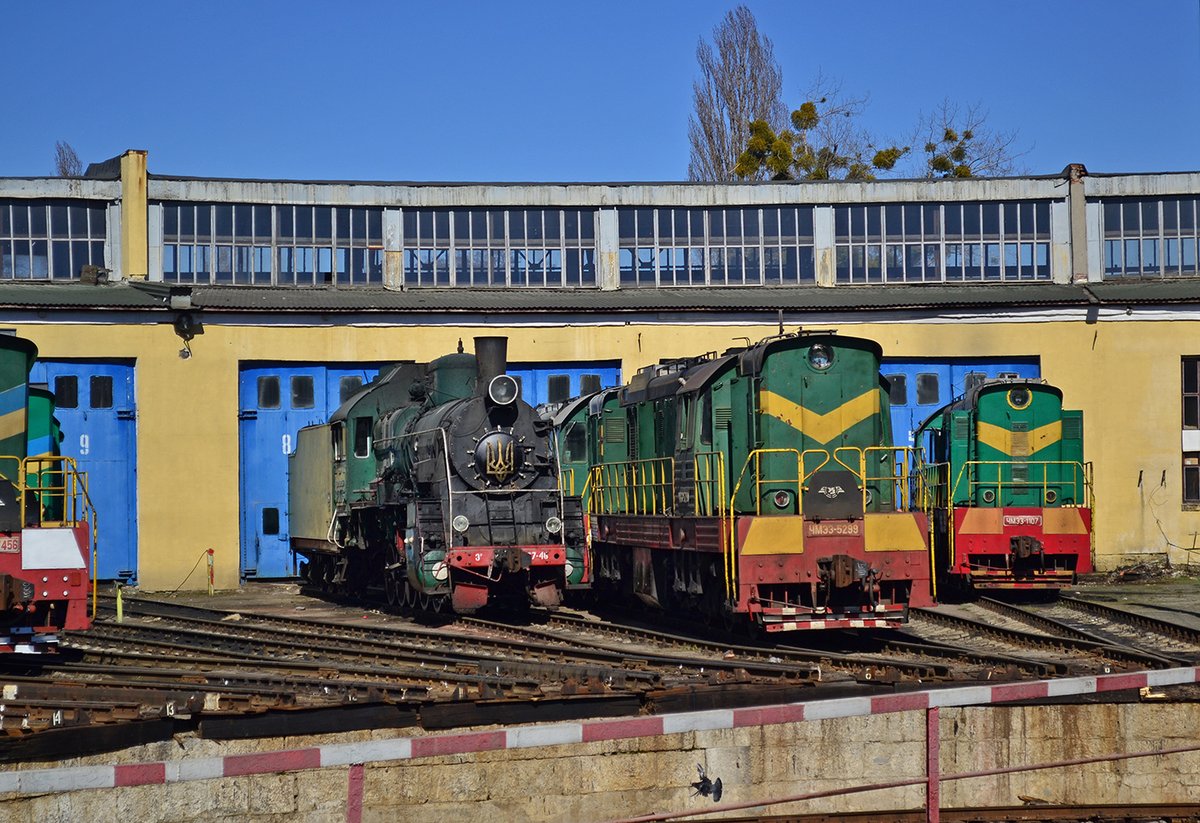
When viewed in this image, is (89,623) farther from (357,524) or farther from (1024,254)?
(1024,254)

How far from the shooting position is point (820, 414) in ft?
55.3

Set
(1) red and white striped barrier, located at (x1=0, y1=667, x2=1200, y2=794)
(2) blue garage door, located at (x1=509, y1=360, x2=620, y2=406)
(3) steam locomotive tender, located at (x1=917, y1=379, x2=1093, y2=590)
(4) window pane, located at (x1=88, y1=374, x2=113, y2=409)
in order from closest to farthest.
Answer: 1. (1) red and white striped barrier, located at (x1=0, y1=667, x2=1200, y2=794)
2. (3) steam locomotive tender, located at (x1=917, y1=379, x2=1093, y2=590)
3. (4) window pane, located at (x1=88, y1=374, x2=113, y2=409)
4. (2) blue garage door, located at (x1=509, y1=360, x2=620, y2=406)

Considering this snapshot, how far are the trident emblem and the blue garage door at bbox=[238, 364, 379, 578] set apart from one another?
11544mm

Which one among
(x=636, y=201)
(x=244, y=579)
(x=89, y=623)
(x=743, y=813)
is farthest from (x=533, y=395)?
(x=743, y=813)

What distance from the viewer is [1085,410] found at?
30297 millimetres

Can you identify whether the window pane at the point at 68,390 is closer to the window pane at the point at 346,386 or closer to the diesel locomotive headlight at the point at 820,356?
the window pane at the point at 346,386

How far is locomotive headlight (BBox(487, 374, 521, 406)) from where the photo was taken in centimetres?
1956

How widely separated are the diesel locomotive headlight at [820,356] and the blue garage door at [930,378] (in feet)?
46.9

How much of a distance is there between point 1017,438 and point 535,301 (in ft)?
37.9

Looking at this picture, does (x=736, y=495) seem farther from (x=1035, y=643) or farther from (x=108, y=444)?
(x=108, y=444)

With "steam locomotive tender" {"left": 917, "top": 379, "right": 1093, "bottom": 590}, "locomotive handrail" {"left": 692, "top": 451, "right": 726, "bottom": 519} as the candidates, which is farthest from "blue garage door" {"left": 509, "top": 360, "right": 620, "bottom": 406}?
"locomotive handrail" {"left": 692, "top": 451, "right": 726, "bottom": 519}

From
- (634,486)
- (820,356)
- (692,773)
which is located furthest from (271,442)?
(692,773)

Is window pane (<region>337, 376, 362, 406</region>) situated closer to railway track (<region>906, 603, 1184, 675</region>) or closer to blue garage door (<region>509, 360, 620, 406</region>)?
blue garage door (<region>509, 360, 620, 406</region>)

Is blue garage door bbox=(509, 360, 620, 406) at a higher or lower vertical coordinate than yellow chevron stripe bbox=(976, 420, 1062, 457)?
higher
